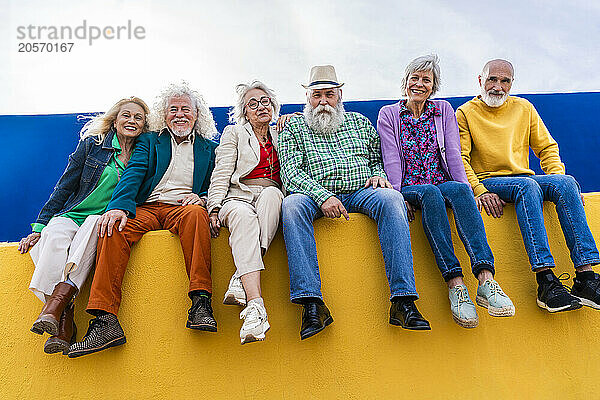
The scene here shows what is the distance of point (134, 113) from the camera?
2.77 m

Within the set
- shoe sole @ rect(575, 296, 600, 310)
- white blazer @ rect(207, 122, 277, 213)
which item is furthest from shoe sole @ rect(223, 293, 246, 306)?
shoe sole @ rect(575, 296, 600, 310)

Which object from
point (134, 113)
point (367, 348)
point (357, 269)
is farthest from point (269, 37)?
point (367, 348)

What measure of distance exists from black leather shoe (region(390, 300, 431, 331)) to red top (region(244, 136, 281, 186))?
1034 millimetres

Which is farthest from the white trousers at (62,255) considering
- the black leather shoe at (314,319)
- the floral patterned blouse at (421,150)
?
the floral patterned blouse at (421,150)

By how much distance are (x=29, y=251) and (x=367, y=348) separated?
5.79ft

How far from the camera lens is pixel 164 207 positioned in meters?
2.52

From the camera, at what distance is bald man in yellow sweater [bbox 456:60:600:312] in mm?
2139

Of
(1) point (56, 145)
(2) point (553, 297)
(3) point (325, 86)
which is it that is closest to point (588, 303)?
(2) point (553, 297)

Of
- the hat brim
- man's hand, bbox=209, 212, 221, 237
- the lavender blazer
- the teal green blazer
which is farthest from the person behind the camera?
the hat brim

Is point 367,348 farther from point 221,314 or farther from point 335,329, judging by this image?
point 221,314

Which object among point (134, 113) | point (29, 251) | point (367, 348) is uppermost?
point (134, 113)

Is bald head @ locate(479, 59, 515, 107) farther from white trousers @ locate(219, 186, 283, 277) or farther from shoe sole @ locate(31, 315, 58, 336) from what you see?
shoe sole @ locate(31, 315, 58, 336)

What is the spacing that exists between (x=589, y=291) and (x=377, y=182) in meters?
1.10

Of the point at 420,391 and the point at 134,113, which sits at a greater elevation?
the point at 134,113
